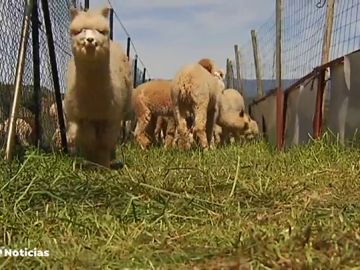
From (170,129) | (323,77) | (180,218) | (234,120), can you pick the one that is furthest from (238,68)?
(180,218)

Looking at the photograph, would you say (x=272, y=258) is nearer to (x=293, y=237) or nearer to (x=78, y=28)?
(x=293, y=237)

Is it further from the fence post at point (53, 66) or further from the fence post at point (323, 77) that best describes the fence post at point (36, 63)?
the fence post at point (323, 77)

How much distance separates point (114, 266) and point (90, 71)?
3.60 metres

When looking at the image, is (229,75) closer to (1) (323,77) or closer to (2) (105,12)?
(1) (323,77)

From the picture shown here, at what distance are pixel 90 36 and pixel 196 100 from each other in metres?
5.11

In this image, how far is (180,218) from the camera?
3207 millimetres

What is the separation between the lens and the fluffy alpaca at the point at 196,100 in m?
10.7

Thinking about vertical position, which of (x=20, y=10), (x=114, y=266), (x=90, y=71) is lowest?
(x=114, y=266)

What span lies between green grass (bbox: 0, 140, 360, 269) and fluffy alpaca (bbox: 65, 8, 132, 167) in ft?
4.56

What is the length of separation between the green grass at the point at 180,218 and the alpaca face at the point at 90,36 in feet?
4.29

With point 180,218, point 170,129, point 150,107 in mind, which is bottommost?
point 170,129

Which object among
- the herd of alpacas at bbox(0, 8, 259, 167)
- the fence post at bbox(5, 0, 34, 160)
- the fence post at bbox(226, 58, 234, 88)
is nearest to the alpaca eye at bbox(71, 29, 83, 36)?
the herd of alpacas at bbox(0, 8, 259, 167)

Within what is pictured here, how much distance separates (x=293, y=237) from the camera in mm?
2582

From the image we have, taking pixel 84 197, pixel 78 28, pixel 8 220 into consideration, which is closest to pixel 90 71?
pixel 78 28
